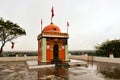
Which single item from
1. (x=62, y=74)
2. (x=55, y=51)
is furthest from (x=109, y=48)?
(x=62, y=74)

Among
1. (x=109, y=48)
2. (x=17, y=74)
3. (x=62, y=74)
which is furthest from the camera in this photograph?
(x=109, y=48)

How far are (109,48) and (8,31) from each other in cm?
1820

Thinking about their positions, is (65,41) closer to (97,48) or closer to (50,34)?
(50,34)

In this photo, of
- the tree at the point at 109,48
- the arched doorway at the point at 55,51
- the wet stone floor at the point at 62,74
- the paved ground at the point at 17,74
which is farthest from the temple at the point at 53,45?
the tree at the point at 109,48

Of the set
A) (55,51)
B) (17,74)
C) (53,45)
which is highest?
(53,45)

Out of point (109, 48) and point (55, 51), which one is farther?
point (109, 48)

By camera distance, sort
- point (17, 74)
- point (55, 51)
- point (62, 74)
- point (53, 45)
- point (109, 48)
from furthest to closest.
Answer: point (109, 48)
point (55, 51)
point (53, 45)
point (17, 74)
point (62, 74)

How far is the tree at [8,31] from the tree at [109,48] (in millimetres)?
15088

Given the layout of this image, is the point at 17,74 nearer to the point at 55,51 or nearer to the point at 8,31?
the point at 55,51

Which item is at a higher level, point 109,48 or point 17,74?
point 109,48

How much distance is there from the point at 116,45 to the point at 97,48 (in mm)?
3859

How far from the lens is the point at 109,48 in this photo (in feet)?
77.7

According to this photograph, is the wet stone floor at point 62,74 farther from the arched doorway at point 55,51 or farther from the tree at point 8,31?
the tree at point 8,31

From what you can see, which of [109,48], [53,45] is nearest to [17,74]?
[53,45]
